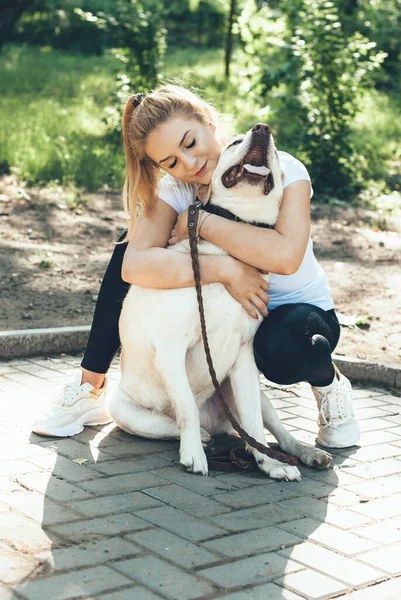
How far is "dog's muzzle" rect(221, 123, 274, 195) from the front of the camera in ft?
9.93

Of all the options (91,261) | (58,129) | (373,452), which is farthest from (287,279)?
(58,129)

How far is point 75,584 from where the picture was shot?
215cm

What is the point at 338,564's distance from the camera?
238cm

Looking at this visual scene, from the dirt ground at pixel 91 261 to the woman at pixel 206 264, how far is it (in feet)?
3.85

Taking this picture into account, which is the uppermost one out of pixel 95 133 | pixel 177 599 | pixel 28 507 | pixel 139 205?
pixel 139 205

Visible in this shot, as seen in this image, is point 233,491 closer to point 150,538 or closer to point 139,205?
point 150,538

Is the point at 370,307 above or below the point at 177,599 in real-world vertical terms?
below

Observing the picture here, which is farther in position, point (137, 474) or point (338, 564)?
point (137, 474)

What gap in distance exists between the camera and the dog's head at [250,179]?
3049 millimetres

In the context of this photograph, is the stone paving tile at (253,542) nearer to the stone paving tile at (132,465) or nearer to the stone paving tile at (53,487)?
the stone paving tile at (53,487)

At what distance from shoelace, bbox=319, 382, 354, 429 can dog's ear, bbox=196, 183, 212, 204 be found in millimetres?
952

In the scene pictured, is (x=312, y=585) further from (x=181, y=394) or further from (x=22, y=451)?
(x=22, y=451)

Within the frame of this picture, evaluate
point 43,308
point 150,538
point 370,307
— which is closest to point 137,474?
point 150,538

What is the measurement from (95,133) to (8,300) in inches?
184
